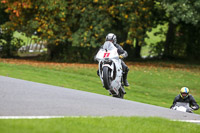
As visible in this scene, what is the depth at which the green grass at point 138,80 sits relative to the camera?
1755cm

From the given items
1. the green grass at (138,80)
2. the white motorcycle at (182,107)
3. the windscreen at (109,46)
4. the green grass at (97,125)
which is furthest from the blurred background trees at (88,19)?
the green grass at (97,125)

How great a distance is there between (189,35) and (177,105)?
76.9ft

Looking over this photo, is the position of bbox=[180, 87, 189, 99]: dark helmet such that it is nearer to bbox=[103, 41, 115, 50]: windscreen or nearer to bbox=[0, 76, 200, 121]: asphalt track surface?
bbox=[0, 76, 200, 121]: asphalt track surface

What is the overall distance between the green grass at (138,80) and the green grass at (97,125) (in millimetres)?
7287

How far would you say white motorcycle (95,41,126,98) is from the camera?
37.2 feet

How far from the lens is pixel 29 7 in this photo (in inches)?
1054

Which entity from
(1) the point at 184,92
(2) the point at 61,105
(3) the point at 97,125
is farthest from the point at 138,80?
(3) the point at 97,125

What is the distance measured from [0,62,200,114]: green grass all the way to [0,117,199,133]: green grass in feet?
23.9

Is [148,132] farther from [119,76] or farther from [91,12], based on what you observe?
[91,12]

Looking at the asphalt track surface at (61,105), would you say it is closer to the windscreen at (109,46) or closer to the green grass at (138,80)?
the windscreen at (109,46)

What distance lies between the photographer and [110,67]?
11406mm

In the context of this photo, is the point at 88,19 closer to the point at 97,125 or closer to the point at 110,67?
the point at 110,67

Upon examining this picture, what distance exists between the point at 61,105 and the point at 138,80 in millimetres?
13116

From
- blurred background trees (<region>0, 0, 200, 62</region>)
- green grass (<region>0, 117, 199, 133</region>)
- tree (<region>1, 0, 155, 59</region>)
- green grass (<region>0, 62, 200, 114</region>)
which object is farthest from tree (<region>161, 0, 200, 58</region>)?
green grass (<region>0, 117, 199, 133</region>)
